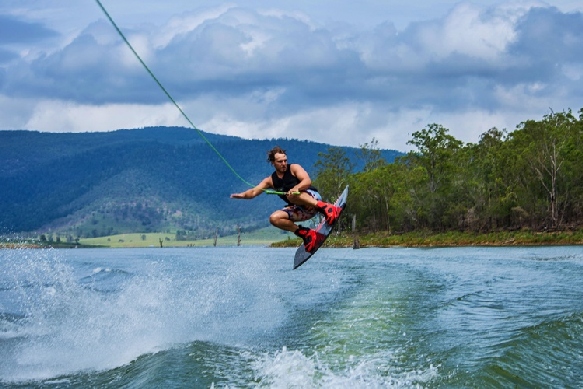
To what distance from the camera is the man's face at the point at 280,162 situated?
39.7 ft

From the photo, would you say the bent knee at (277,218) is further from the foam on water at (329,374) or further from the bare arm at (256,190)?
the foam on water at (329,374)

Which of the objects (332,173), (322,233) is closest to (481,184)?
(332,173)

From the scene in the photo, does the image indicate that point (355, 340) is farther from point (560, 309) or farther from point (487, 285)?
point (487, 285)

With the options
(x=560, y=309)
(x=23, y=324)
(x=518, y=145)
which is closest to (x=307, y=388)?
(x=560, y=309)

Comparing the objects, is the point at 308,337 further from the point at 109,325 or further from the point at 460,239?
the point at 460,239

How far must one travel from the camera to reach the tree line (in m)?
67.9

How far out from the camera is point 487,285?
63.6ft

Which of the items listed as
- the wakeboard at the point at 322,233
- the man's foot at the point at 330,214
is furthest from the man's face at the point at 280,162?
the wakeboard at the point at 322,233

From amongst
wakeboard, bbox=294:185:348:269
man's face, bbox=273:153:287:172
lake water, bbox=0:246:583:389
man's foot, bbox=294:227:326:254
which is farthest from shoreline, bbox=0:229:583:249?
man's face, bbox=273:153:287:172

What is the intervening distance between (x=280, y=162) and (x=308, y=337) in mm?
2752

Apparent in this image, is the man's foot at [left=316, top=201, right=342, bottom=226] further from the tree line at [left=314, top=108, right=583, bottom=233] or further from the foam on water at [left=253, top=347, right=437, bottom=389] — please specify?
the tree line at [left=314, top=108, right=583, bottom=233]

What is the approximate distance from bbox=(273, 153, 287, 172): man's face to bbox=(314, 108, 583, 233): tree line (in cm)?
5695

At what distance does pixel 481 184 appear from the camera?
7869 centimetres

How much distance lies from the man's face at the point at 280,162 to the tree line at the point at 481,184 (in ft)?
187
